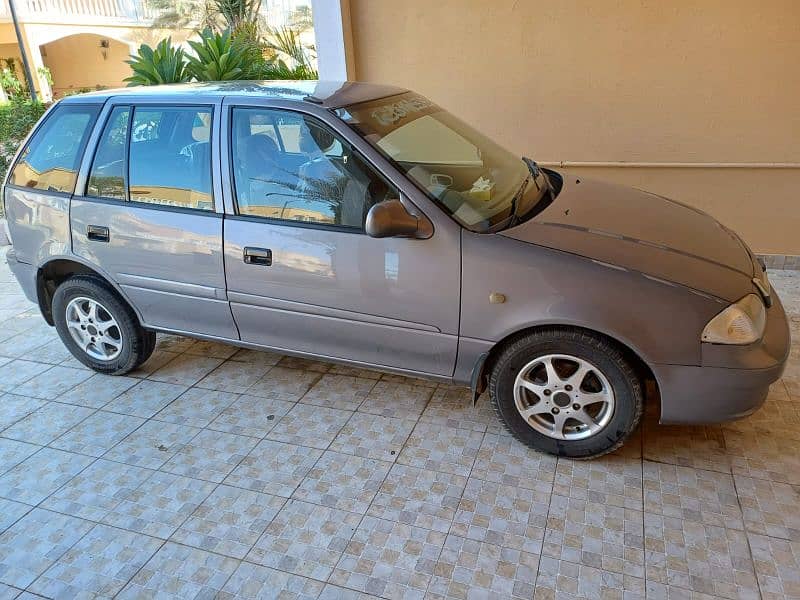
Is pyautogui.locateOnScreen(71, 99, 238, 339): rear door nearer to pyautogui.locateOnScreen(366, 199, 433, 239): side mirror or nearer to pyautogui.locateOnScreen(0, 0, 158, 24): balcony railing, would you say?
pyautogui.locateOnScreen(366, 199, 433, 239): side mirror

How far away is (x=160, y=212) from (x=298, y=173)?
2.79 feet

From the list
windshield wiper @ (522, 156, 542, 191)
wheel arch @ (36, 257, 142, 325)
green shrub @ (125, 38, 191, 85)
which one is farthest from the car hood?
green shrub @ (125, 38, 191, 85)

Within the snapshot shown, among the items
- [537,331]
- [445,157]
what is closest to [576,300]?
[537,331]

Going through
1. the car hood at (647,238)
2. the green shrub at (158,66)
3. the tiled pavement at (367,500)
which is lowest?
the tiled pavement at (367,500)

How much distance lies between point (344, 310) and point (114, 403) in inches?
64.2

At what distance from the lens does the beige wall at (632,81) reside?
4.55 m

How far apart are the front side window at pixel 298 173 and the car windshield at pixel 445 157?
0.17 m

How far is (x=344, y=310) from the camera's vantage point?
2938mm

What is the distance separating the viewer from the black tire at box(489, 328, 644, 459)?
257cm

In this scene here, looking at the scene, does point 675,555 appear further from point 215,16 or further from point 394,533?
point 215,16

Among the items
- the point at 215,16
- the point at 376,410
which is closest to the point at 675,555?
the point at 376,410

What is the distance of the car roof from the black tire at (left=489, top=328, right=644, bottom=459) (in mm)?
1519

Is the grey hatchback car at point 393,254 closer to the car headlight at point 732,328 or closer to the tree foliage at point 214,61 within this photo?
the car headlight at point 732,328

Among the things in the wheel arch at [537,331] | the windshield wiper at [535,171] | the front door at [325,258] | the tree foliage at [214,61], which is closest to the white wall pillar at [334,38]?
the tree foliage at [214,61]
